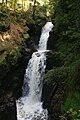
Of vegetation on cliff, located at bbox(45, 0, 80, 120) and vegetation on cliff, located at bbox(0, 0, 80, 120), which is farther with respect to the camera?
vegetation on cliff, located at bbox(0, 0, 80, 120)

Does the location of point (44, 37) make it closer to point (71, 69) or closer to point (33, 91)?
point (33, 91)

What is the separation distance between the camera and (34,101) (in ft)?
64.1

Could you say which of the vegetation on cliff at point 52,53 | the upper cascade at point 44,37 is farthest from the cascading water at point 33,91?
the upper cascade at point 44,37

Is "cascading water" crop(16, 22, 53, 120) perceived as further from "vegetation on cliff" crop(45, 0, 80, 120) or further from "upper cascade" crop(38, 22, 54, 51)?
"vegetation on cliff" crop(45, 0, 80, 120)

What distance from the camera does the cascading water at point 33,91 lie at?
714 inches

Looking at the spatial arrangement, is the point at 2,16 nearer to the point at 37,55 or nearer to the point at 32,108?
the point at 37,55

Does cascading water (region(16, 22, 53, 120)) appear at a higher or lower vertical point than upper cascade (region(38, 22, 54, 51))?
lower

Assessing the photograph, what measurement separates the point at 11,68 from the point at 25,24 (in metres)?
6.32

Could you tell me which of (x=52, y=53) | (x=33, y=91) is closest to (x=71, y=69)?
(x=52, y=53)

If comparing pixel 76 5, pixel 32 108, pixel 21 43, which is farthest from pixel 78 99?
pixel 21 43

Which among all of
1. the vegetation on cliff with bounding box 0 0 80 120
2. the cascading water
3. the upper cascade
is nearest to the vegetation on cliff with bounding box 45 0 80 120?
the vegetation on cliff with bounding box 0 0 80 120

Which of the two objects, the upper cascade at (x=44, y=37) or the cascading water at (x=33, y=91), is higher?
the upper cascade at (x=44, y=37)

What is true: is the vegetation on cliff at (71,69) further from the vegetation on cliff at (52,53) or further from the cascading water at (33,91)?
the cascading water at (33,91)

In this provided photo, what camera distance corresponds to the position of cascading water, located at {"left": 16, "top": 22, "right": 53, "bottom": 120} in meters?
18.1
